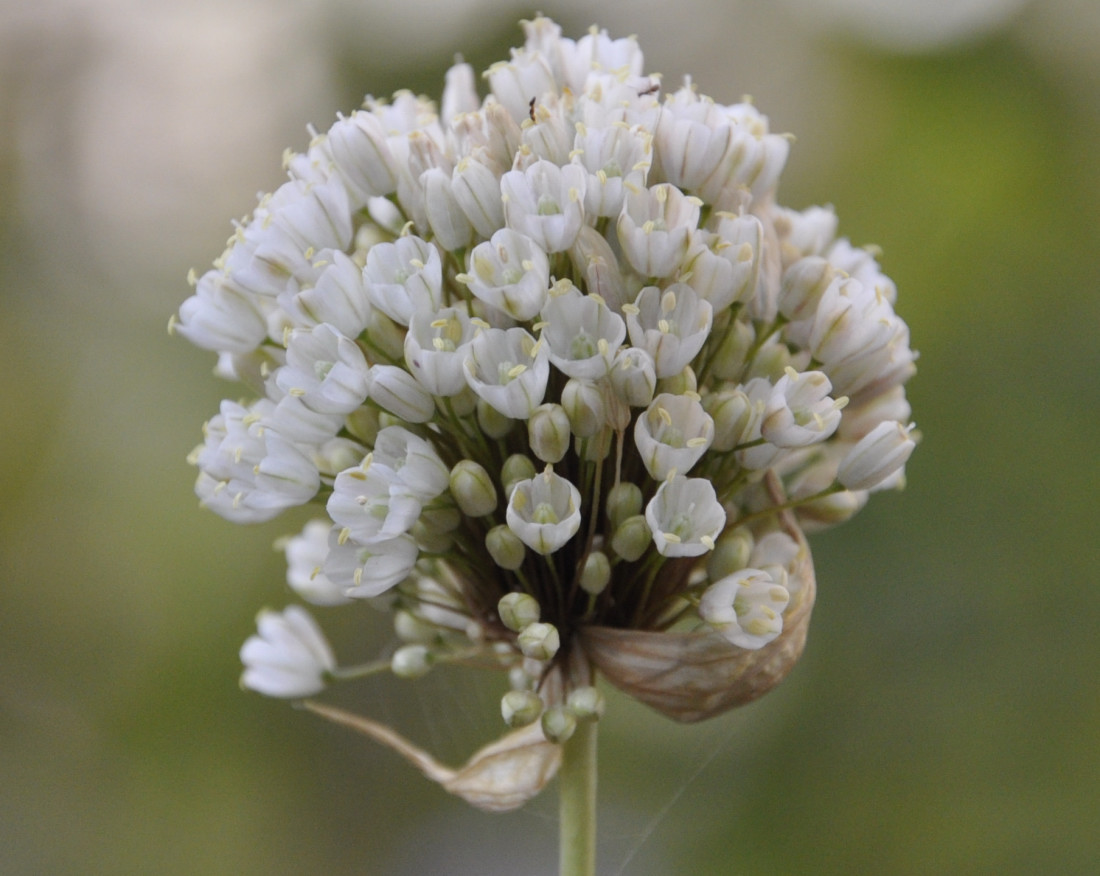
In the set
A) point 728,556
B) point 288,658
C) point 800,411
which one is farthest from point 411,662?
point 800,411

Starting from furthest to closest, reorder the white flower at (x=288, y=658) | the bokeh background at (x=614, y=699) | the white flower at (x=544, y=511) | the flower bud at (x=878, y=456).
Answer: the bokeh background at (x=614, y=699), the white flower at (x=288, y=658), the flower bud at (x=878, y=456), the white flower at (x=544, y=511)

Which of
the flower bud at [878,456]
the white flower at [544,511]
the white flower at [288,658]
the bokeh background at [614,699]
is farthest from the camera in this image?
the bokeh background at [614,699]

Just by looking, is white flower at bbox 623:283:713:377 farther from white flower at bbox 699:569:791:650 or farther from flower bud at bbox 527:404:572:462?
white flower at bbox 699:569:791:650

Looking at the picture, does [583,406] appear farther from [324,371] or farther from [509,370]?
[324,371]

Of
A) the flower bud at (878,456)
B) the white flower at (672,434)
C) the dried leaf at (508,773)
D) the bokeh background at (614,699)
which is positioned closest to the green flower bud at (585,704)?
the dried leaf at (508,773)

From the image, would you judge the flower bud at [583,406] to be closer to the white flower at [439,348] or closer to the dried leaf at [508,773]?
the white flower at [439,348]

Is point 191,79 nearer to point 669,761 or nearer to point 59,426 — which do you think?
point 59,426

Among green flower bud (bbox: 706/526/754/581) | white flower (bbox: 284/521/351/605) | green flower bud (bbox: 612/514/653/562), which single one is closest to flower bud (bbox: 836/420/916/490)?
green flower bud (bbox: 706/526/754/581)
